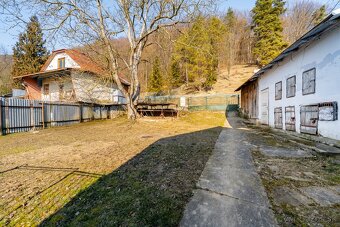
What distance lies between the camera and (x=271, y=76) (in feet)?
38.1

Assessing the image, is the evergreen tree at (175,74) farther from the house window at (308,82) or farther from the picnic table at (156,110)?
the house window at (308,82)

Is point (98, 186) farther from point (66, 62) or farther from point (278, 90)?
point (66, 62)

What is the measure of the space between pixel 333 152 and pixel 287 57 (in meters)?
6.08

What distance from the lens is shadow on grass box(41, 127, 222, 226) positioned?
238 cm

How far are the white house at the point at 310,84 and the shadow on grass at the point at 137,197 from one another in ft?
17.9

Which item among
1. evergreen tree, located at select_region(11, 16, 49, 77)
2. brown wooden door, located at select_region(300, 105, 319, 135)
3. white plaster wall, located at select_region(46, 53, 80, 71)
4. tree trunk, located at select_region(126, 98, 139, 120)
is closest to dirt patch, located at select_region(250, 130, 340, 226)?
brown wooden door, located at select_region(300, 105, 319, 135)

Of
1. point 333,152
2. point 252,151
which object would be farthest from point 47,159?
point 333,152

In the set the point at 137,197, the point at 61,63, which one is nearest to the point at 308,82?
the point at 137,197

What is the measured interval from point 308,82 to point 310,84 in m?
0.18

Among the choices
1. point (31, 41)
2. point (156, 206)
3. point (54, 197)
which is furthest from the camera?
point (31, 41)

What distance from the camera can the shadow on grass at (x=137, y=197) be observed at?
238cm

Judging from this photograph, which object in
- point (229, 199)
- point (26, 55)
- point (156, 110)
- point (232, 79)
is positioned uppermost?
point (26, 55)

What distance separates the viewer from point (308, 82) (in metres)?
7.80

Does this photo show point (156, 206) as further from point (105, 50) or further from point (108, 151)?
point (105, 50)
